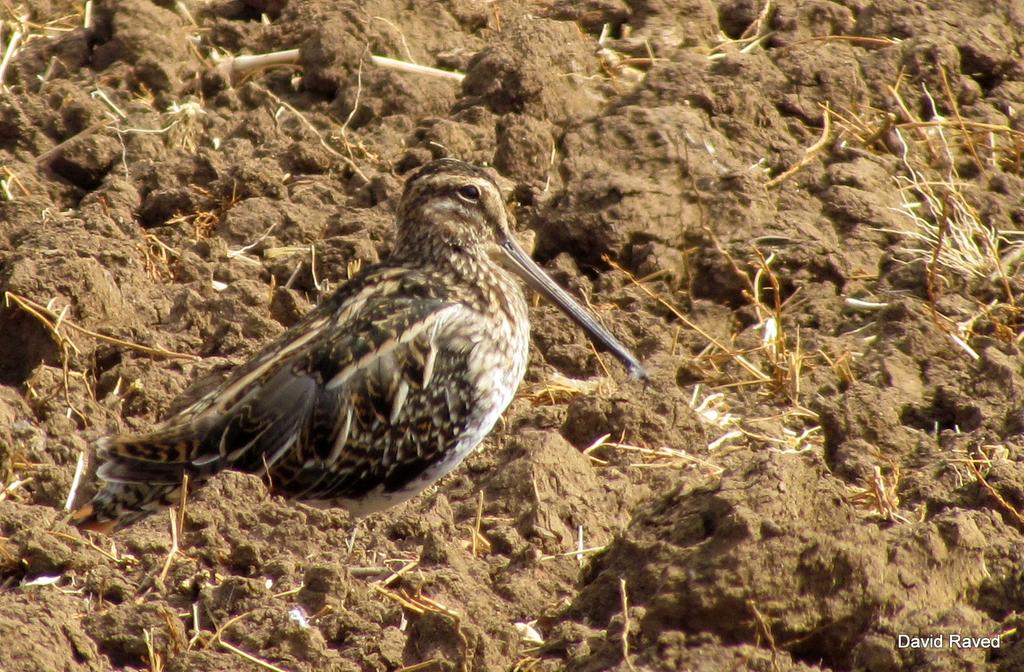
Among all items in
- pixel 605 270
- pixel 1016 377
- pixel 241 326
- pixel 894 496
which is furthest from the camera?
pixel 605 270

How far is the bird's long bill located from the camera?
693 cm

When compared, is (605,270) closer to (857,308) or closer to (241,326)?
(857,308)

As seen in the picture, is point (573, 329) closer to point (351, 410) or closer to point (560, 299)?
point (560, 299)

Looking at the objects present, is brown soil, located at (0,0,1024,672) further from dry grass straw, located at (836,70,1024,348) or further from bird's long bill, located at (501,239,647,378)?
bird's long bill, located at (501,239,647,378)

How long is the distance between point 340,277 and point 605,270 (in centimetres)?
130

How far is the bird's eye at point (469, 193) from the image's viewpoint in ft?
21.8

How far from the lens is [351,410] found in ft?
20.2

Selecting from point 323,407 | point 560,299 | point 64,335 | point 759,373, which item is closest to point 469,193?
point 560,299

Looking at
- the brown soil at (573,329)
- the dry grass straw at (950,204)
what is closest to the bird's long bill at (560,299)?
the brown soil at (573,329)

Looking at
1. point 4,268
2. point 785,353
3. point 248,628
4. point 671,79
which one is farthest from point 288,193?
point 248,628

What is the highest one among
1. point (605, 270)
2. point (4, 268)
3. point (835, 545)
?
point (835, 545)

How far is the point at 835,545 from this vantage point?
4.60 m

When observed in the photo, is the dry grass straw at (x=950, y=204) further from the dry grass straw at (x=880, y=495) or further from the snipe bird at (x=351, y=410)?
the snipe bird at (x=351, y=410)

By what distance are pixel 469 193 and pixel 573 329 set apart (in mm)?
1042
